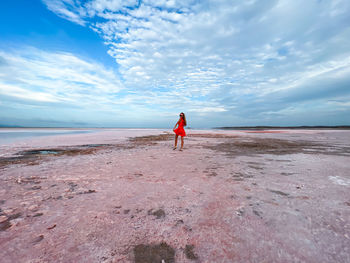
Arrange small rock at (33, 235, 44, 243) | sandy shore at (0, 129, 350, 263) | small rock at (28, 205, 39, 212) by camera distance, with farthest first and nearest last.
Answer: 1. small rock at (28, 205, 39, 212)
2. small rock at (33, 235, 44, 243)
3. sandy shore at (0, 129, 350, 263)

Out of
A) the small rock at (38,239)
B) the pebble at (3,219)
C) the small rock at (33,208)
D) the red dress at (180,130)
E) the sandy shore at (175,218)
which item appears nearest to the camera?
the sandy shore at (175,218)

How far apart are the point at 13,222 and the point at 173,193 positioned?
2.26 meters

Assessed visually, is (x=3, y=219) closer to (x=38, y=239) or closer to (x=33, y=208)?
(x=33, y=208)

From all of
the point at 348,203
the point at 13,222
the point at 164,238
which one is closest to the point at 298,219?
the point at 348,203

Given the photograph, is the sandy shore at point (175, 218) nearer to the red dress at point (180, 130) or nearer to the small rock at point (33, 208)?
the small rock at point (33, 208)

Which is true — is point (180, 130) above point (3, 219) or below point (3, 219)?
above

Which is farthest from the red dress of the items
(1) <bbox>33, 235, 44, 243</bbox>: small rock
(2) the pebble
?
(1) <bbox>33, 235, 44, 243</bbox>: small rock

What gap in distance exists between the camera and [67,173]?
4.01 m

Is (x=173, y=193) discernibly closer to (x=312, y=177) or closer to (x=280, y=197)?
(x=280, y=197)

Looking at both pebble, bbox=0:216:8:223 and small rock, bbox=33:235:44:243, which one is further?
pebble, bbox=0:216:8:223

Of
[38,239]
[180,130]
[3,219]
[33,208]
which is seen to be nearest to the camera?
[38,239]

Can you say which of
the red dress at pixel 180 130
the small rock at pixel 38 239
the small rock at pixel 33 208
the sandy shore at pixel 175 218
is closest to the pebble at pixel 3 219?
the sandy shore at pixel 175 218

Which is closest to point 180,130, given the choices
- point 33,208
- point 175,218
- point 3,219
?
point 175,218

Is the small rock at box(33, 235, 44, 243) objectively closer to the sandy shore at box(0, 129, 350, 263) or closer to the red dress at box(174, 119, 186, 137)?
the sandy shore at box(0, 129, 350, 263)
